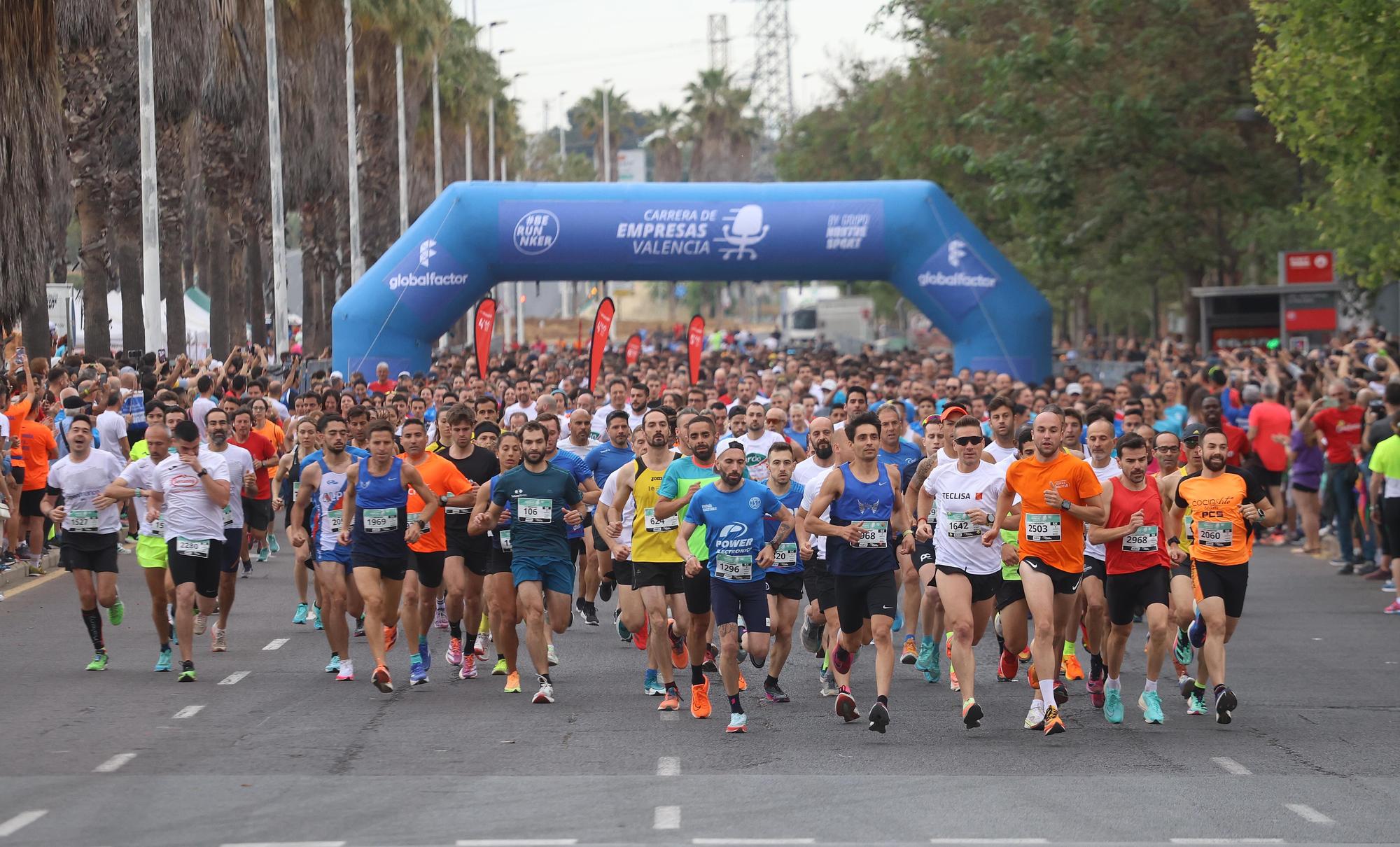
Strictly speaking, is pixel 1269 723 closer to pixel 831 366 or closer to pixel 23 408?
pixel 23 408

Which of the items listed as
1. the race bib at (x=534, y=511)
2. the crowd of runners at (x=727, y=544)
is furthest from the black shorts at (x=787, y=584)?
the race bib at (x=534, y=511)

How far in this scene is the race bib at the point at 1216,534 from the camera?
11.2m

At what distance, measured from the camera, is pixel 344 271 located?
55.6 m

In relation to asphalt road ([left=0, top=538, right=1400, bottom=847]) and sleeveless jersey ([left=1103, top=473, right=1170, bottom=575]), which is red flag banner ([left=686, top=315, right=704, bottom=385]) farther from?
sleeveless jersey ([left=1103, top=473, right=1170, bottom=575])

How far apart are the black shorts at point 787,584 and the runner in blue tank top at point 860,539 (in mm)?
565

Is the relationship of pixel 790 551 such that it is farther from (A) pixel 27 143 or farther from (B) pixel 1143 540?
(A) pixel 27 143

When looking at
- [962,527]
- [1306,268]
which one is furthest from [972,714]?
[1306,268]

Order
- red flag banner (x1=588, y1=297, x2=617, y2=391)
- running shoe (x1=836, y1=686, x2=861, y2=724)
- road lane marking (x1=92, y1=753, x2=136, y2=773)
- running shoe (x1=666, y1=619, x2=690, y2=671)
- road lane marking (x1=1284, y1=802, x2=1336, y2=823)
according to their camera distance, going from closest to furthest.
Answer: road lane marking (x1=1284, y1=802, x2=1336, y2=823), road lane marking (x1=92, y1=753, x2=136, y2=773), running shoe (x1=836, y1=686, x2=861, y2=724), running shoe (x1=666, y1=619, x2=690, y2=671), red flag banner (x1=588, y1=297, x2=617, y2=391)

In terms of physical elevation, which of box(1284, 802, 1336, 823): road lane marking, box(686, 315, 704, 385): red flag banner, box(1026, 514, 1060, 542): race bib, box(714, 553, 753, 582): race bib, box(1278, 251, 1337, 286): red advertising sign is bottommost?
box(1284, 802, 1336, 823): road lane marking

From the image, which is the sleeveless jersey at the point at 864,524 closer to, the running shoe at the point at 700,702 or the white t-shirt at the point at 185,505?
the running shoe at the point at 700,702

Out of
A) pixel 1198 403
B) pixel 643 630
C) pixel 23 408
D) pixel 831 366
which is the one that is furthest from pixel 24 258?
pixel 831 366

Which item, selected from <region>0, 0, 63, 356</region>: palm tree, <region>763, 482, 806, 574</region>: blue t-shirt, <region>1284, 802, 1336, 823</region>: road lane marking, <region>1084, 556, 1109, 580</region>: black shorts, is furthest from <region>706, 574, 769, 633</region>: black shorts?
<region>0, 0, 63, 356</region>: palm tree

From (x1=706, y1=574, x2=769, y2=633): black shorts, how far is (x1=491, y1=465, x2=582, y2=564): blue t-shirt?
1.25 meters

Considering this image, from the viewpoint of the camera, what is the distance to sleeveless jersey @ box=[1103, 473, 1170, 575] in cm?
1110
